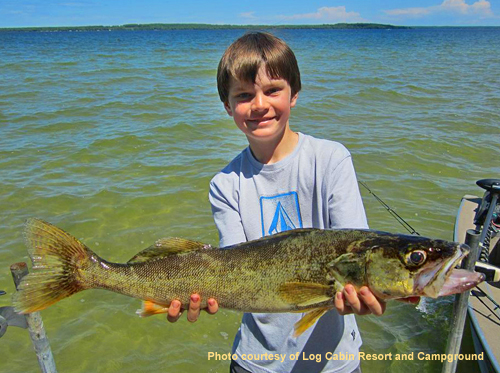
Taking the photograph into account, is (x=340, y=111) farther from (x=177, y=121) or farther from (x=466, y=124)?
(x=177, y=121)

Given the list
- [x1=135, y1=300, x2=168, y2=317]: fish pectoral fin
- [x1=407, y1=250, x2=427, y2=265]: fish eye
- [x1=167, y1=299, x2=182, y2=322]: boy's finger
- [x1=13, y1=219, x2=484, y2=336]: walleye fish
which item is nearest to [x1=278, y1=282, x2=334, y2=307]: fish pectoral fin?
[x1=13, y1=219, x2=484, y2=336]: walleye fish

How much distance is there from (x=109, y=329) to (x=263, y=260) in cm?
393

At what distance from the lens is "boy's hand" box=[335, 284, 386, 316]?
2521mm

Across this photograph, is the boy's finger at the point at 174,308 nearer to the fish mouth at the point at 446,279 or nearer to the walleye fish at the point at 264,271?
the walleye fish at the point at 264,271

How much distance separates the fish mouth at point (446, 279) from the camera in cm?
239

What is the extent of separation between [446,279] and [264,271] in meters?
1.03

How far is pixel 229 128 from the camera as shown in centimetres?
1539

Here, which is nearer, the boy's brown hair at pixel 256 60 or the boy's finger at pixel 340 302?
the boy's finger at pixel 340 302

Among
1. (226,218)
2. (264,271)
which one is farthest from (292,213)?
(264,271)

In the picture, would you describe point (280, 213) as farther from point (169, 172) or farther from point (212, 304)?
point (169, 172)

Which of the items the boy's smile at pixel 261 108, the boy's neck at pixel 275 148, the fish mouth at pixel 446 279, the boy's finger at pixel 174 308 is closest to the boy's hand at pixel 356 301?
the fish mouth at pixel 446 279

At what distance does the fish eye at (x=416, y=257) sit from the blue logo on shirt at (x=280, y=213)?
0.89m

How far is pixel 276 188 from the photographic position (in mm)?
3213

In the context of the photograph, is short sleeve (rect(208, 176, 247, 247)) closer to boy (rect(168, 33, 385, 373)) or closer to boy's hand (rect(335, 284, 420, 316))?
boy (rect(168, 33, 385, 373))
